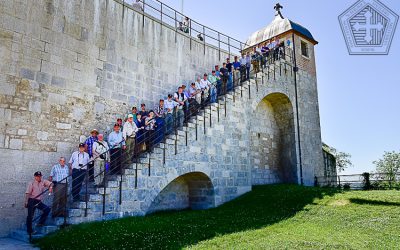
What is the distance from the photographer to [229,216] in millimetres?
9141

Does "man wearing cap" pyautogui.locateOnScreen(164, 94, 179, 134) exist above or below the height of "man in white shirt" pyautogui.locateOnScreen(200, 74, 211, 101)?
below

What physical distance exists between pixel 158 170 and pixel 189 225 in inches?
80.1

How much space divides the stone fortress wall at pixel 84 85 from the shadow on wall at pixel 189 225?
3.55 feet

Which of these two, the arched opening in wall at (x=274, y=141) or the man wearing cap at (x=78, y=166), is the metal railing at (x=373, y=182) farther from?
the man wearing cap at (x=78, y=166)

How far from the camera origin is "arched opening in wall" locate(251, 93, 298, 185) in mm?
15031

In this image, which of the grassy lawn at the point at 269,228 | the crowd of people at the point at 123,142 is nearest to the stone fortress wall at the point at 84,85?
the crowd of people at the point at 123,142

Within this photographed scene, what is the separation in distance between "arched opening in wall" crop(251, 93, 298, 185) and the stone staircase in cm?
271

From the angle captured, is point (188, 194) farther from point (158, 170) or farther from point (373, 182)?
point (373, 182)

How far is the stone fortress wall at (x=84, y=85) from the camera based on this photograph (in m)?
7.77

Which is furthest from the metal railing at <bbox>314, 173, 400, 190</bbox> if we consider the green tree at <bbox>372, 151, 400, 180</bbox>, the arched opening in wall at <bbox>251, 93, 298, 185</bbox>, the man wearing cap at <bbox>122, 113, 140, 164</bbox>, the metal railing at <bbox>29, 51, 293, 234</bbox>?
the green tree at <bbox>372, 151, 400, 180</bbox>

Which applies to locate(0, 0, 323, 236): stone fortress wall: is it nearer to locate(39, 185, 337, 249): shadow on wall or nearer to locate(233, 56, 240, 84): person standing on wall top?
locate(39, 185, 337, 249): shadow on wall

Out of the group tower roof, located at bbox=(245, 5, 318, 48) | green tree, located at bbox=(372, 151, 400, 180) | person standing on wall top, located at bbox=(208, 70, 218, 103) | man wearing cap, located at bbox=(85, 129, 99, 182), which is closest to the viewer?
man wearing cap, located at bbox=(85, 129, 99, 182)

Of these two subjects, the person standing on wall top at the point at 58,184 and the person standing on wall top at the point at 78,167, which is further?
the person standing on wall top at the point at 78,167

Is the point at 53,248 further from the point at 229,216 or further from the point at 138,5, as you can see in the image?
the point at 138,5
